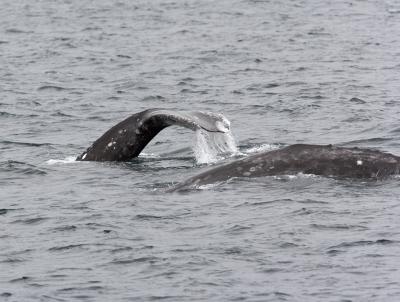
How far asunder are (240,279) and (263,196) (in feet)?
10.7

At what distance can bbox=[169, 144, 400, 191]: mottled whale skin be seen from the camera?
15.2 m

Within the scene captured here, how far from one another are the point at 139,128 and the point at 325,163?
10.7ft

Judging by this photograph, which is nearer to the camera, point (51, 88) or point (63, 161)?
point (63, 161)

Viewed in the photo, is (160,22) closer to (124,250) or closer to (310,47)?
(310,47)

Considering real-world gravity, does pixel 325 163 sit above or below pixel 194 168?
above

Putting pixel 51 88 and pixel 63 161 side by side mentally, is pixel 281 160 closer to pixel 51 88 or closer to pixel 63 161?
pixel 63 161

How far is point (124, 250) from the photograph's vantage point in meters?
13.6

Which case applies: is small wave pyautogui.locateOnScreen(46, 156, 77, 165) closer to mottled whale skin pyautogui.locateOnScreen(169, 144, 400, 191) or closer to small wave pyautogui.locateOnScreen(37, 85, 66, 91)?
mottled whale skin pyautogui.locateOnScreen(169, 144, 400, 191)

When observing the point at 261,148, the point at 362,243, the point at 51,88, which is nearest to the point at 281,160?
the point at 362,243

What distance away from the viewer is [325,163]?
1533cm

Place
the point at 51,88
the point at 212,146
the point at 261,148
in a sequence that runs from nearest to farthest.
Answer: the point at 212,146, the point at 261,148, the point at 51,88

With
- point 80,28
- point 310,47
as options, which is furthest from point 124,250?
point 80,28

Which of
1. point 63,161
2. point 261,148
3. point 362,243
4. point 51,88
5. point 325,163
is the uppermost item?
point 325,163

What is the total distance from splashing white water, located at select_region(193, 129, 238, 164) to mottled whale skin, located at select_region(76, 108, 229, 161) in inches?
11.6
